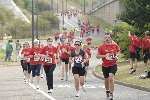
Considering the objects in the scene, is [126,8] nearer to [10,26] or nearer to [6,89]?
[6,89]

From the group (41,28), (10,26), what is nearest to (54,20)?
(41,28)

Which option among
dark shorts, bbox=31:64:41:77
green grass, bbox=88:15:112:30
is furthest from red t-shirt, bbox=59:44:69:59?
green grass, bbox=88:15:112:30

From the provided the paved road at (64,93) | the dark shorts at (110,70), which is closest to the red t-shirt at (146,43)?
the paved road at (64,93)

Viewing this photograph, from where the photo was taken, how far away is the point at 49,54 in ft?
74.5

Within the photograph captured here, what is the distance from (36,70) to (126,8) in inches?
403

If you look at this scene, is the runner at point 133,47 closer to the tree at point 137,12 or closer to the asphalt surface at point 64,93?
the asphalt surface at point 64,93

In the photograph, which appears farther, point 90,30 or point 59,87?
point 90,30

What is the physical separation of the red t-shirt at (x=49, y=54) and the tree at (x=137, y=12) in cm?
1113

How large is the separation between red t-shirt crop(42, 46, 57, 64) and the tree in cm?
1113

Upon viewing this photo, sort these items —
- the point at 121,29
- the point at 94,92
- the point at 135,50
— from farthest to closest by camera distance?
the point at 121,29, the point at 135,50, the point at 94,92

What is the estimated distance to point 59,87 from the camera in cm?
2612

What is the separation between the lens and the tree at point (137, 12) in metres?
33.3

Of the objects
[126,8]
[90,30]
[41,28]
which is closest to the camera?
[126,8]

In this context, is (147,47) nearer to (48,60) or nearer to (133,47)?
(133,47)
